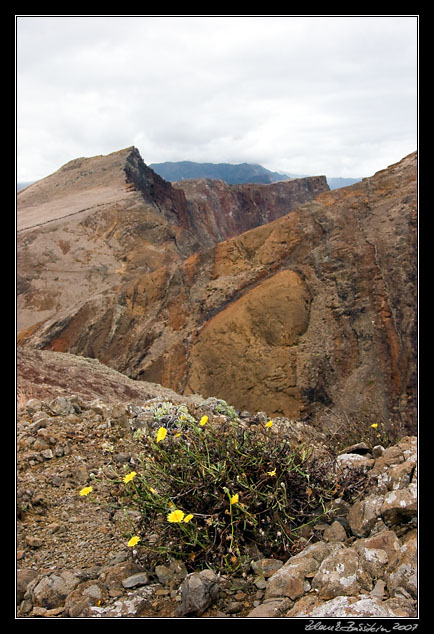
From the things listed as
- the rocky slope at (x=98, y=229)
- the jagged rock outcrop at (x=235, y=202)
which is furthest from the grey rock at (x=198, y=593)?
the jagged rock outcrop at (x=235, y=202)

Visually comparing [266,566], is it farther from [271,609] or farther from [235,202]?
[235,202]

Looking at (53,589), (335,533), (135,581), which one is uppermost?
(335,533)

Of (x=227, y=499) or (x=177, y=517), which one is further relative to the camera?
(x=227, y=499)

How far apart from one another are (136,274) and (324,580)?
876 inches

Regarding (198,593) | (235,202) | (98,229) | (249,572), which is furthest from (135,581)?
(235,202)

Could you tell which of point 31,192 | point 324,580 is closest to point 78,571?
point 324,580

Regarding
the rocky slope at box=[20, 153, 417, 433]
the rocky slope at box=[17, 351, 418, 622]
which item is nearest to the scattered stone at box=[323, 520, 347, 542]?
the rocky slope at box=[17, 351, 418, 622]

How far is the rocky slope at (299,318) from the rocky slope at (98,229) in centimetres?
302

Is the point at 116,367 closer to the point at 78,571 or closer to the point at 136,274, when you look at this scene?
the point at 78,571

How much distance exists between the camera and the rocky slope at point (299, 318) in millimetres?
8703

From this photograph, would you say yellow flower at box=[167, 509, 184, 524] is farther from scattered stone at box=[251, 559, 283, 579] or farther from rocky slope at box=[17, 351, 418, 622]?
scattered stone at box=[251, 559, 283, 579]

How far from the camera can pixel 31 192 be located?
3788 centimetres

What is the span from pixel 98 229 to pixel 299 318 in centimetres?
2086

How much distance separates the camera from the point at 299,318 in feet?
30.7
